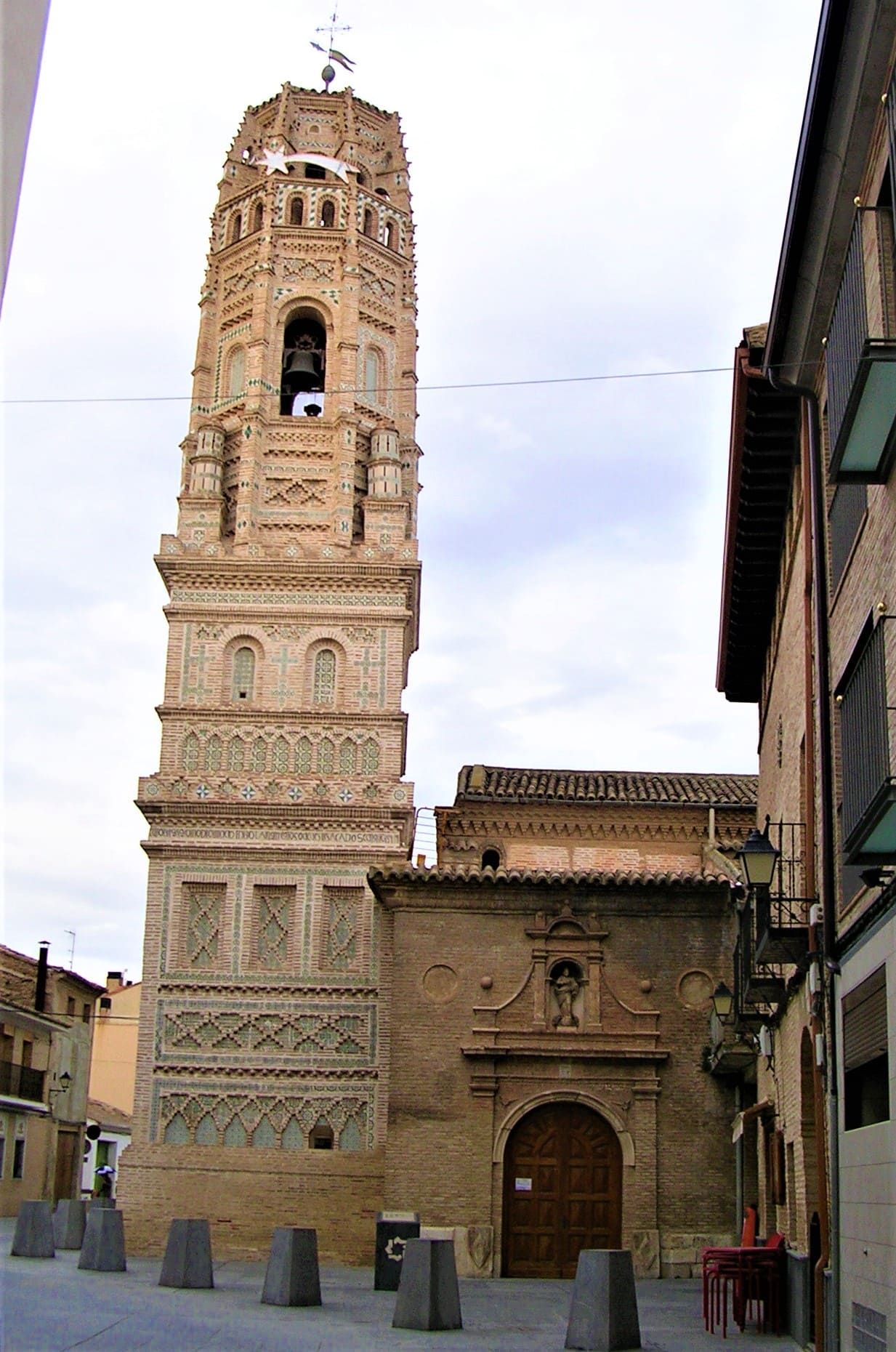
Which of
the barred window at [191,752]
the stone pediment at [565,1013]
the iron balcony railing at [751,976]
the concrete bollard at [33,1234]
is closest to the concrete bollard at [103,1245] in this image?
the concrete bollard at [33,1234]

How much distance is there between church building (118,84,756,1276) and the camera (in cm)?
2359

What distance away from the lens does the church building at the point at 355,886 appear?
2359 cm

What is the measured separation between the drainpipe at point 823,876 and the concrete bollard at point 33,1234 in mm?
10722

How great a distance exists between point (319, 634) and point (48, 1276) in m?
14.5

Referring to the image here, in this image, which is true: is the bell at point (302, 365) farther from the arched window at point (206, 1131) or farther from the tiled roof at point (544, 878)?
the arched window at point (206, 1131)

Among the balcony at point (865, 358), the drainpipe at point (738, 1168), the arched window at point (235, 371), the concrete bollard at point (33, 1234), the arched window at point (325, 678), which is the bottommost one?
the concrete bollard at point (33, 1234)

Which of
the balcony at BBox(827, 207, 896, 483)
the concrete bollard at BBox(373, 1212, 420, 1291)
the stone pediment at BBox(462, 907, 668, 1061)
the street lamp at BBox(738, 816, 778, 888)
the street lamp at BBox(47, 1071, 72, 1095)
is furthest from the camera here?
the street lamp at BBox(47, 1071, 72, 1095)

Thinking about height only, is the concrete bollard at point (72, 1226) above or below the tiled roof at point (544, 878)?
below

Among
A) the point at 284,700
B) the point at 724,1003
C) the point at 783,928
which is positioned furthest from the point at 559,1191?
the point at 783,928

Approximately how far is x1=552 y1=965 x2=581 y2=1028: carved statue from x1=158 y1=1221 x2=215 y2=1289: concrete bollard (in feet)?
27.7

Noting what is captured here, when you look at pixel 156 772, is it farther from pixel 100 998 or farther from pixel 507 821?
pixel 100 998

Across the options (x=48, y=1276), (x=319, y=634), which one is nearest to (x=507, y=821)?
(x=319, y=634)

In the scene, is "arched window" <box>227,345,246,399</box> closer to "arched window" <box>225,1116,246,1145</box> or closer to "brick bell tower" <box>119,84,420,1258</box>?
"brick bell tower" <box>119,84,420,1258</box>

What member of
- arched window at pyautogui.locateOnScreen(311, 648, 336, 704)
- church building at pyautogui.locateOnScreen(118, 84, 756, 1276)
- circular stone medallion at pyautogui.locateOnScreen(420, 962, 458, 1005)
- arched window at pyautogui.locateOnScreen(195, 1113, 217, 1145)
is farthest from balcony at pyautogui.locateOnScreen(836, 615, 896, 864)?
arched window at pyautogui.locateOnScreen(311, 648, 336, 704)
